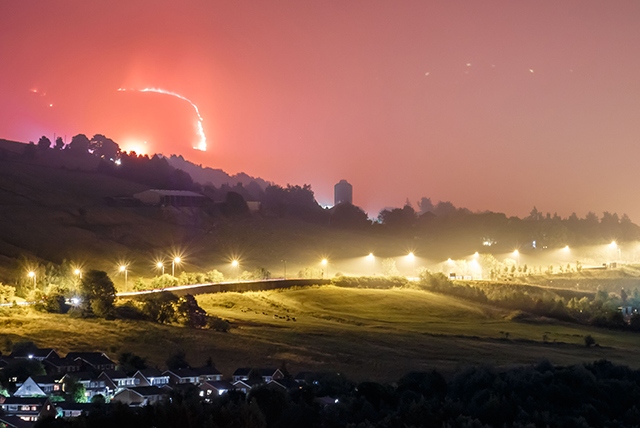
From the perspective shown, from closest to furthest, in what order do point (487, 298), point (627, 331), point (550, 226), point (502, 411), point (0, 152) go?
1. point (502, 411)
2. point (627, 331)
3. point (487, 298)
4. point (0, 152)
5. point (550, 226)

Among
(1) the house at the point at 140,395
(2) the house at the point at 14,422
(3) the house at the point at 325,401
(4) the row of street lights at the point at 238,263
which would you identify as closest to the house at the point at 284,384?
(3) the house at the point at 325,401

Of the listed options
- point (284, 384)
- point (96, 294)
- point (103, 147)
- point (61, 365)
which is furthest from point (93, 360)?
point (103, 147)

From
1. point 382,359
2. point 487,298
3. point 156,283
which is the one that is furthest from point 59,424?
point 487,298

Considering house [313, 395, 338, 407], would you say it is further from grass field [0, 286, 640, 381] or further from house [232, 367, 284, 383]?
grass field [0, 286, 640, 381]

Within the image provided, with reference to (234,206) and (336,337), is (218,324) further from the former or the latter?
(234,206)

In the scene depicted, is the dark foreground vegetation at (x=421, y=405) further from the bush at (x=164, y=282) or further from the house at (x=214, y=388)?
the bush at (x=164, y=282)

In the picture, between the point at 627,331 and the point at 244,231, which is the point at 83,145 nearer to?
the point at 244,231
